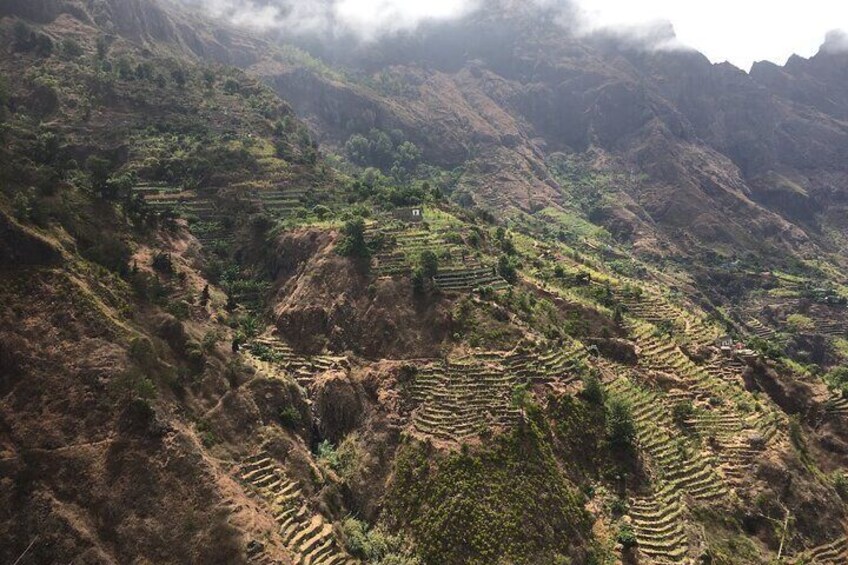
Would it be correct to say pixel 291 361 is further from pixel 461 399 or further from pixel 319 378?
pixel 461 399

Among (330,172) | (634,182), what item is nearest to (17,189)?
(330,172)

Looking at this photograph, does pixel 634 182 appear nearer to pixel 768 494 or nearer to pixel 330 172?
pixel 330 172

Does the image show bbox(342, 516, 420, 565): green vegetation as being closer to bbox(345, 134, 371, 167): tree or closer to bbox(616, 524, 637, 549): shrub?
bbox(616, 524, 637, 549): shrub

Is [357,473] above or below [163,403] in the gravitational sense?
below

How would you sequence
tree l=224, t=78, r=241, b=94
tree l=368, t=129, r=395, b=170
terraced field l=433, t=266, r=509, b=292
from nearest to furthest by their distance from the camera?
1. terraced field l=433, t=266, r=509, b=292
2. tree l=224, t=78, r=241, b=94
3. tree l=368, t=129, r=395, b=170

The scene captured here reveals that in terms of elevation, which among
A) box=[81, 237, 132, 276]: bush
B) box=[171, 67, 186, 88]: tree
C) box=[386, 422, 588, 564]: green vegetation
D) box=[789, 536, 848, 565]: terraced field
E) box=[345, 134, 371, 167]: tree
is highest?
box=[171, 67, 186, 88]: tree

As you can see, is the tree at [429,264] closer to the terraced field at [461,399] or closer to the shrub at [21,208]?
the terraced field at [461,399]

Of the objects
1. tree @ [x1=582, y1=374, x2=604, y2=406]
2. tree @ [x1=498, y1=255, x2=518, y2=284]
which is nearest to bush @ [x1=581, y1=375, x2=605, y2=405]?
tree @ [x1=582, y1=374, x2=604, y2=406]

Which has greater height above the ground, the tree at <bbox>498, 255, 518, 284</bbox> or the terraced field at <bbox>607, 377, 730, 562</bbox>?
the tree at <bbox>498, 255, 518, 284</bbox>

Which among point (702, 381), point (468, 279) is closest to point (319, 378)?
point (468, 279)
